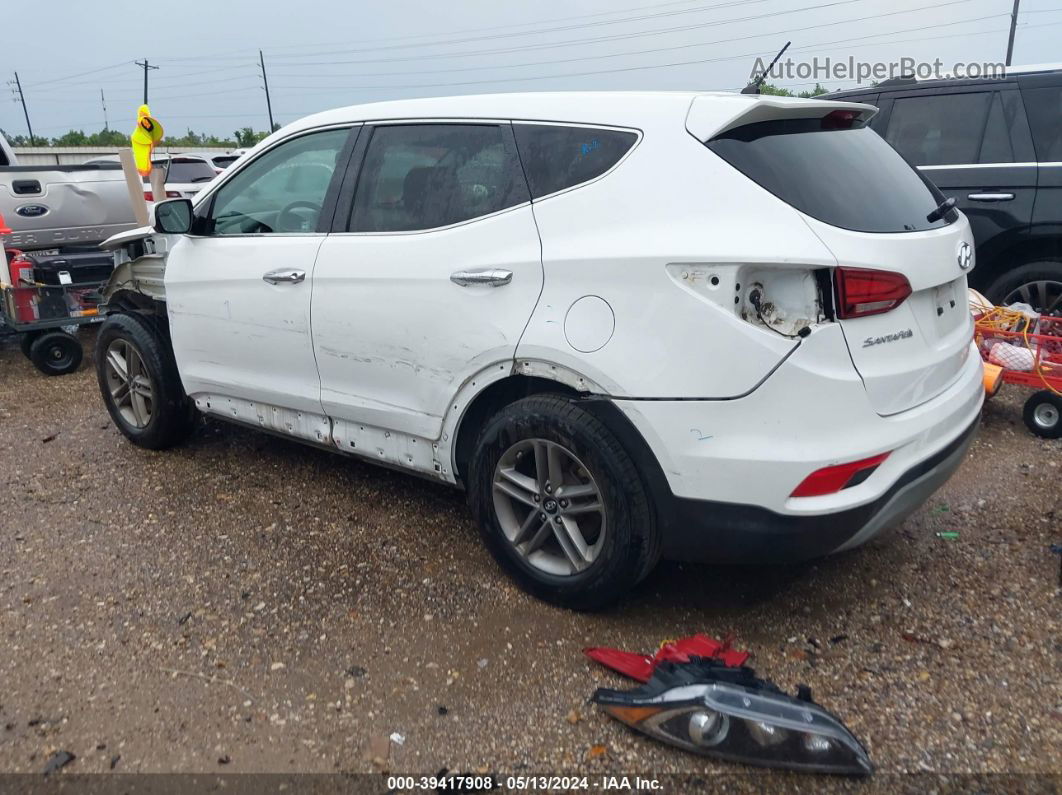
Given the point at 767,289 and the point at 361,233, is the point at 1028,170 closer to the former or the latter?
the point at 767,289

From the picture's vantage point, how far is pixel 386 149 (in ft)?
11.9

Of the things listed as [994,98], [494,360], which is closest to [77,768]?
[494,360]

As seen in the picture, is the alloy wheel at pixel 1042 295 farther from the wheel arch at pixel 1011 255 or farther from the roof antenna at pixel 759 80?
the roof antenna at pixel 759 80

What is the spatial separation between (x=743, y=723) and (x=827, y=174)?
5.65 ft

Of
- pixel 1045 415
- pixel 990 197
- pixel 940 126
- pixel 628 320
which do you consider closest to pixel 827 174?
pixel 628 320

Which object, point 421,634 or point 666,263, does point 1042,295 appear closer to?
point 666,263

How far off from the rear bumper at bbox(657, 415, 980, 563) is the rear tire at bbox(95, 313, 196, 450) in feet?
10.3

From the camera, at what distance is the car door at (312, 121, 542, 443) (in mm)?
3100

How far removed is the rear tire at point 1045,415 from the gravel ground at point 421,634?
47cm

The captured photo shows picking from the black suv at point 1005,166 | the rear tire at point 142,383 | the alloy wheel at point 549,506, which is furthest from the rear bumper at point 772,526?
the black suv at point 1005,166

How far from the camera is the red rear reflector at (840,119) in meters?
3.08

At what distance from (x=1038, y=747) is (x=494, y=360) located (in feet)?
6.68

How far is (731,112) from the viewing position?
2773 mm

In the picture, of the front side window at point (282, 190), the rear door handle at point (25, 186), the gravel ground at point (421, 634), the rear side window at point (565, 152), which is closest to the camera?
the gravel ground at point (421, 634)
